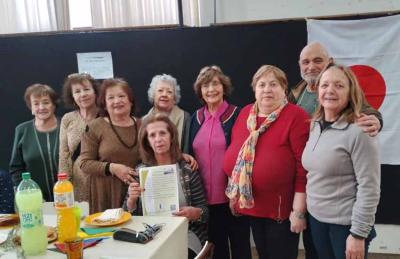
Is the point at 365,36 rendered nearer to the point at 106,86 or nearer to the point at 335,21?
the point at 335,21

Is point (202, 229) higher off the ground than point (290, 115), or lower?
lower

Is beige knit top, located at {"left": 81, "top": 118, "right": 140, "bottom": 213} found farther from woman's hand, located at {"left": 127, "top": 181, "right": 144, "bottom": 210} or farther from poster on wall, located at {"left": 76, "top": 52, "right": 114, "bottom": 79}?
poster on wall, located at {"left": 76, "top": 52, "right": 114, "bottom": 79}

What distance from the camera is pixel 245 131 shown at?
2146 millimetres

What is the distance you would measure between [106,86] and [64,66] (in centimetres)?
128

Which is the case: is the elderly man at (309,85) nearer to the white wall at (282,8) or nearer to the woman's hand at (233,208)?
the woman's hand at (233,208)

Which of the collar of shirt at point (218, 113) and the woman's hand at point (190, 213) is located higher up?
the collar of shirt at point (218, 113)

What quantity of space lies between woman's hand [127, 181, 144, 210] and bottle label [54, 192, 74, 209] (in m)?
0.50

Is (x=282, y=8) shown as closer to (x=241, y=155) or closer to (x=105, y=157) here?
(x=241, y=155)

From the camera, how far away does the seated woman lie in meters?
2.13

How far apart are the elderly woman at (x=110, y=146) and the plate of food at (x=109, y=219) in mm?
453

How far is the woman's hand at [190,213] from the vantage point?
6.67ft

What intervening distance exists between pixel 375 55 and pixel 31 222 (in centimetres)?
258

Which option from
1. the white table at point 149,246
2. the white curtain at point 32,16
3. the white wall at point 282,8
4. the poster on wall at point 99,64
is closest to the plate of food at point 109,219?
the white table at point 149,246

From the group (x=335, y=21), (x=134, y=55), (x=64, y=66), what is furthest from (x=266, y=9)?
(x=64, y=66)
